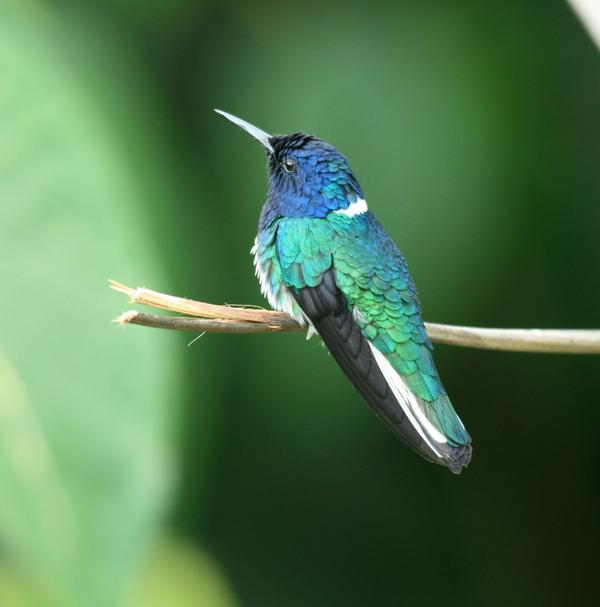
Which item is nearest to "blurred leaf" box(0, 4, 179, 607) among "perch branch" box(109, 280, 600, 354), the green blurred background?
"perch branch" box(109, 280, 600, 354)

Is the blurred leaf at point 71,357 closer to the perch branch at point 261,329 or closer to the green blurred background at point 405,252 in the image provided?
the perch branch at point 261,329

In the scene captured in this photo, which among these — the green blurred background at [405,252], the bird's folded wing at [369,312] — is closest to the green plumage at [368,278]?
the bird's folded wing at [369,312]

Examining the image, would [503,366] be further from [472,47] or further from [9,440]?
[9,440]

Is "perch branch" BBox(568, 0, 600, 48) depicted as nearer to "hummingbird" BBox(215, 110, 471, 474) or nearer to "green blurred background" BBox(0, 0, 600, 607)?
"hummingbird" BBox(215, 110, 471, 474)

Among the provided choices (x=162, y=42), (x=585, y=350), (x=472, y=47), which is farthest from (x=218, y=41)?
(x=585, y=350)

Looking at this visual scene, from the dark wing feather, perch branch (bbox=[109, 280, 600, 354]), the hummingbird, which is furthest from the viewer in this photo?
the hummingbird

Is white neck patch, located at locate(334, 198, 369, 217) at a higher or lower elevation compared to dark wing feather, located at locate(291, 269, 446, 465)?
higher

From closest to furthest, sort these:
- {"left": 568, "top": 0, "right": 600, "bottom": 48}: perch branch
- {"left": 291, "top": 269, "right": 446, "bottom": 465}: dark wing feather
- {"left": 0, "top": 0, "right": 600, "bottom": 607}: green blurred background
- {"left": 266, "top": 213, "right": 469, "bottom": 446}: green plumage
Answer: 1. {"left": 568, "top": 0, "right": 600, "bottom": 48}: perch branch
2. {"left": 291, "top": 269, "right": 446, "bottom": 465}: dark wing feather
3. {"left": 266, "top": 213, "right": 469, "bottom": 446}: green plumage
4. {"left": 0, "top": 0, "right": 600, "bottom": 607}: green blurred background
